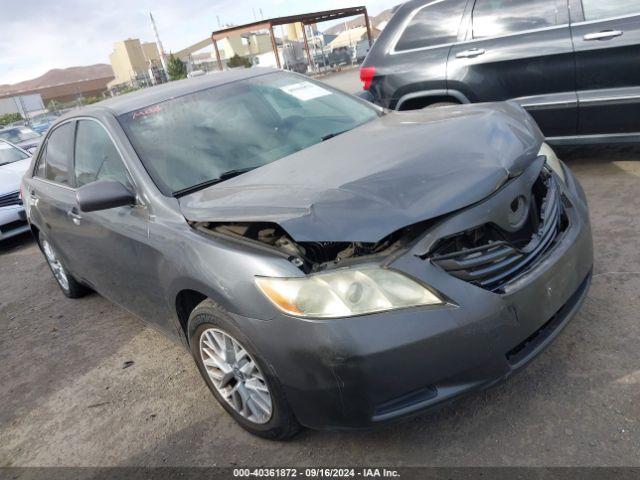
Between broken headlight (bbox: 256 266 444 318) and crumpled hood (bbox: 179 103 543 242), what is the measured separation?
140 mm

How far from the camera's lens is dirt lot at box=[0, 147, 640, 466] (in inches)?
86.5

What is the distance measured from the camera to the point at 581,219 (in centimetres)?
255

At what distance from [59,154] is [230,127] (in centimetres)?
161

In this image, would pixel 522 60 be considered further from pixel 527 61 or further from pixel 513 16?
pixel 513 16

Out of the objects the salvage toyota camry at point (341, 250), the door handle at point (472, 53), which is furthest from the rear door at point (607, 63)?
the salvage toyota camry at point (341, 250)

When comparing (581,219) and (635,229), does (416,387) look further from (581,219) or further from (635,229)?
(635,229)

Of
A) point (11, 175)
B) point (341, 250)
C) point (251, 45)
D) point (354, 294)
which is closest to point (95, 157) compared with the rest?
point (341, 250)

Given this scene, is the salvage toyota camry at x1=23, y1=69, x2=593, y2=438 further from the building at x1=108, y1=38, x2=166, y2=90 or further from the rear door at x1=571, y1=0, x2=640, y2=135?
the building at x1=108, y1=38, x2=166, y2=90

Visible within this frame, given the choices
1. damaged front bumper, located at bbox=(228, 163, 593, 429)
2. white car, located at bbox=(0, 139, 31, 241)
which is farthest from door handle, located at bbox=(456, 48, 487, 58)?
white car, located at bbox=(0, 139, 31, 241)

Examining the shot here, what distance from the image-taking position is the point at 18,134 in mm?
14812

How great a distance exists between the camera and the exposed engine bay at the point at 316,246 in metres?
2.08

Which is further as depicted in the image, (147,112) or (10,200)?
(10,200)

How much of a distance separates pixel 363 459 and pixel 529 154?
1.53 m

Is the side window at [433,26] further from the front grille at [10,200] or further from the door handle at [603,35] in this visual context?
the front grille at [10,200]
